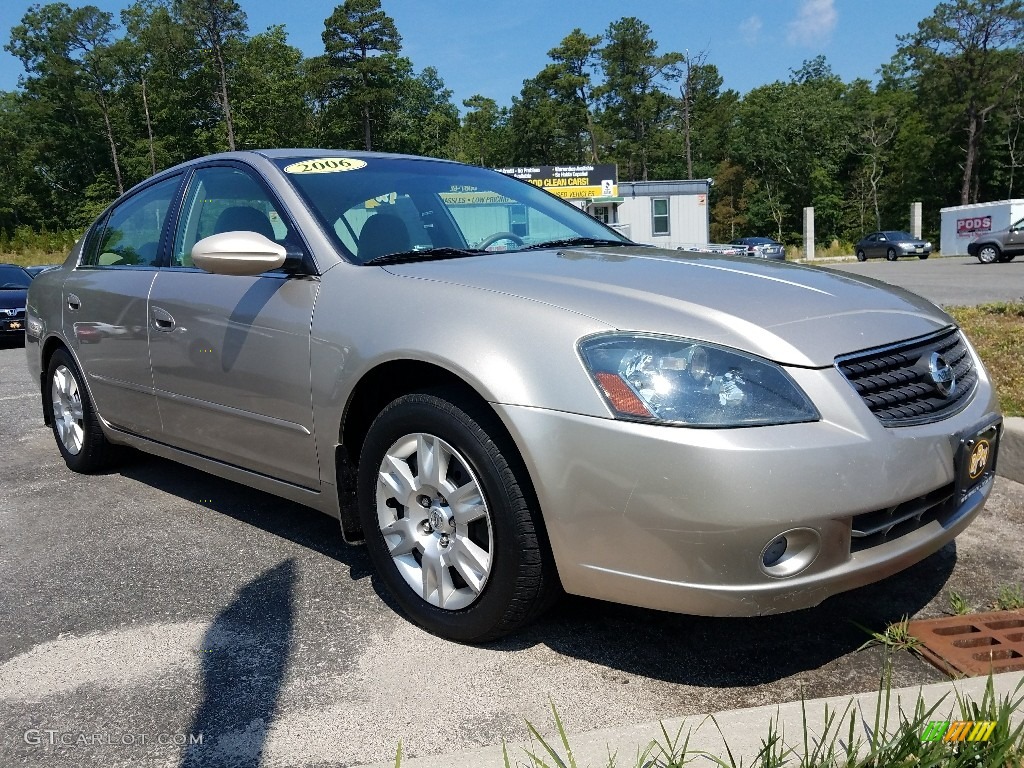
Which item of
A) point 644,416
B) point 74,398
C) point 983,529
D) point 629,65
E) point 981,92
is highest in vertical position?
point 629,65

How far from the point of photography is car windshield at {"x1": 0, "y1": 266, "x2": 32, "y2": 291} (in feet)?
45.7

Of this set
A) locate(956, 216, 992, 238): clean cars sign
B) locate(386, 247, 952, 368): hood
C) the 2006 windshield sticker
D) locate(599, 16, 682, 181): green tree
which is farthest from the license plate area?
locate(599, 16, 682, 181): green tree

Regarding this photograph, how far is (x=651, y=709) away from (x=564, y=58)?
76.9m

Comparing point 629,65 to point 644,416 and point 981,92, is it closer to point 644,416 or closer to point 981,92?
point 981,92

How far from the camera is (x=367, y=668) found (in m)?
2.45

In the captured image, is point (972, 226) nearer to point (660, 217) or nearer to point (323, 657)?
point (660, 217)

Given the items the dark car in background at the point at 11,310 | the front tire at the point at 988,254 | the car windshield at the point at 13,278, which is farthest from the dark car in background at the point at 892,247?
the dark car in background at the point at 11,310

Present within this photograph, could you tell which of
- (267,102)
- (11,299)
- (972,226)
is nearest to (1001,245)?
(972,226)

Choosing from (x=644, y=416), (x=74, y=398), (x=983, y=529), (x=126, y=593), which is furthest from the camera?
(x=74, y=398)

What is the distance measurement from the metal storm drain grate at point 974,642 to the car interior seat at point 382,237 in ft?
6.95

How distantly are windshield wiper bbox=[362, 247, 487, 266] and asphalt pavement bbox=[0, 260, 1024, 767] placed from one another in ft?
3.88

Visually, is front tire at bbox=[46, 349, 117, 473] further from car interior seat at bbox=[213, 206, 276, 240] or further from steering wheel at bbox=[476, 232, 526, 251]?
steering wheel at bbox=[476, 232, 526, 251]

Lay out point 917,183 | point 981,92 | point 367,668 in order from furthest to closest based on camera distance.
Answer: point 917,183
point 981,92
point 367,668

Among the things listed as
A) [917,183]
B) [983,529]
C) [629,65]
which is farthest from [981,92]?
[983,529]
